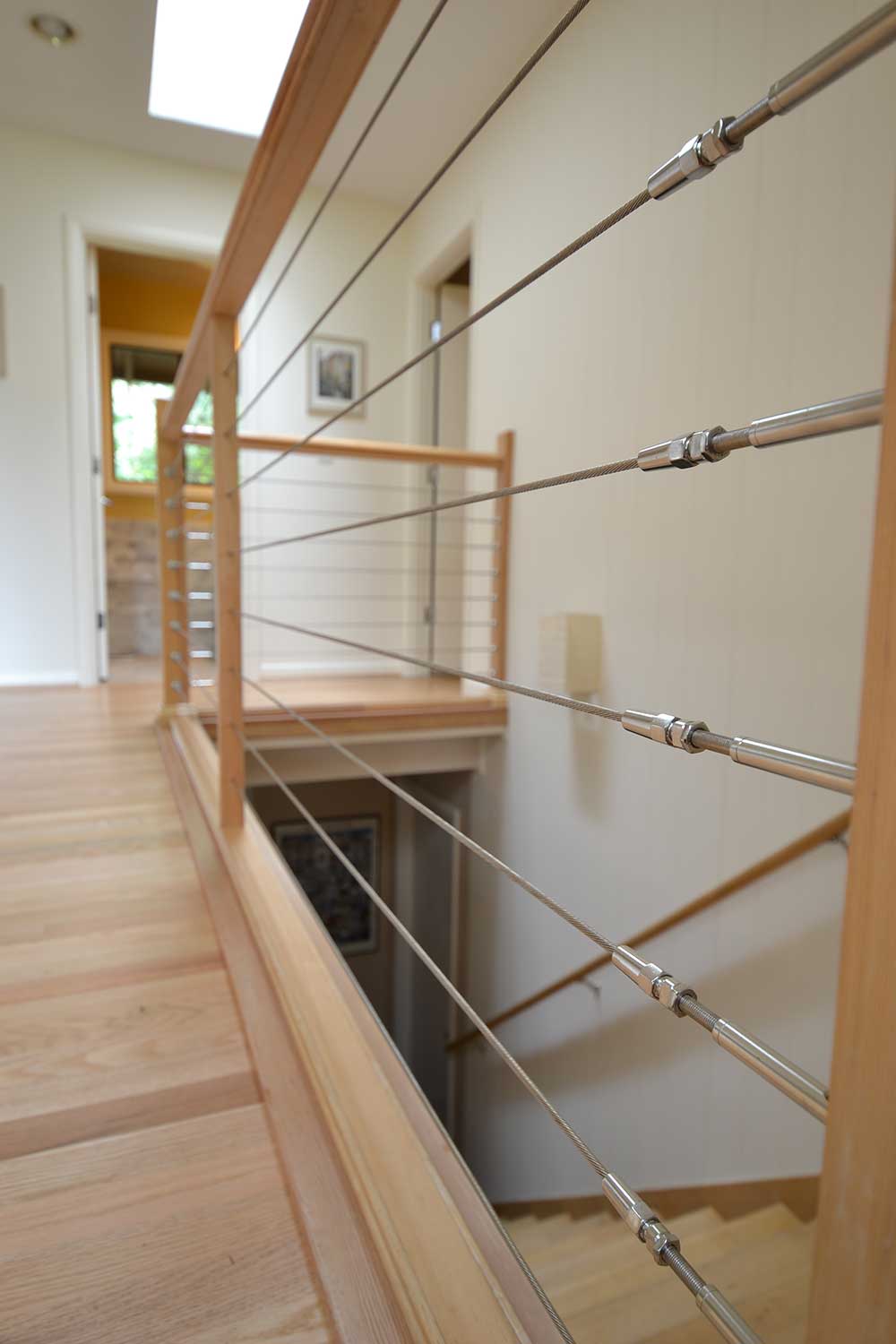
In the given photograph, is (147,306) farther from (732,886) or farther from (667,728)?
(667,728)

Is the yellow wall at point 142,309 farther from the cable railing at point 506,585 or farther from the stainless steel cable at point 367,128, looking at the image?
the stainless steel cable at point 367,128

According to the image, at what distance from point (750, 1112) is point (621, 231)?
83.9 inches

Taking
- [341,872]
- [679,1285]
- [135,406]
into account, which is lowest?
[341,872]

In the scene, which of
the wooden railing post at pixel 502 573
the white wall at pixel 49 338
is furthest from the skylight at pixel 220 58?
the wooden railing post at pixel 502 573

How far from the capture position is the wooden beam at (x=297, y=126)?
0.68 m

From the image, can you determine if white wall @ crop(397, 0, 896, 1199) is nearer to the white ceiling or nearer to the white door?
the white ceiling

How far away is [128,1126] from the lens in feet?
2.51

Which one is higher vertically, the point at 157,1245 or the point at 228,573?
the point at 228,573

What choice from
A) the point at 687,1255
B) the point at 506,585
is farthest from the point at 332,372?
the point at 687,1255

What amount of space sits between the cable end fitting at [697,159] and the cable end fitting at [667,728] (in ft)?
0.80

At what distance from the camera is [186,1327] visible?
1.83 ft

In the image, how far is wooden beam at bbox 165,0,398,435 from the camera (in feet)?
2.25

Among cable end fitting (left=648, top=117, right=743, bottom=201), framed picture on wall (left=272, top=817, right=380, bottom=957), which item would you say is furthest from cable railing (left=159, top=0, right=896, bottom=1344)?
framed picture on wall (left=272, top=817, right=380, bottom=957)

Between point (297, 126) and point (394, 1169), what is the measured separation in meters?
1.05
